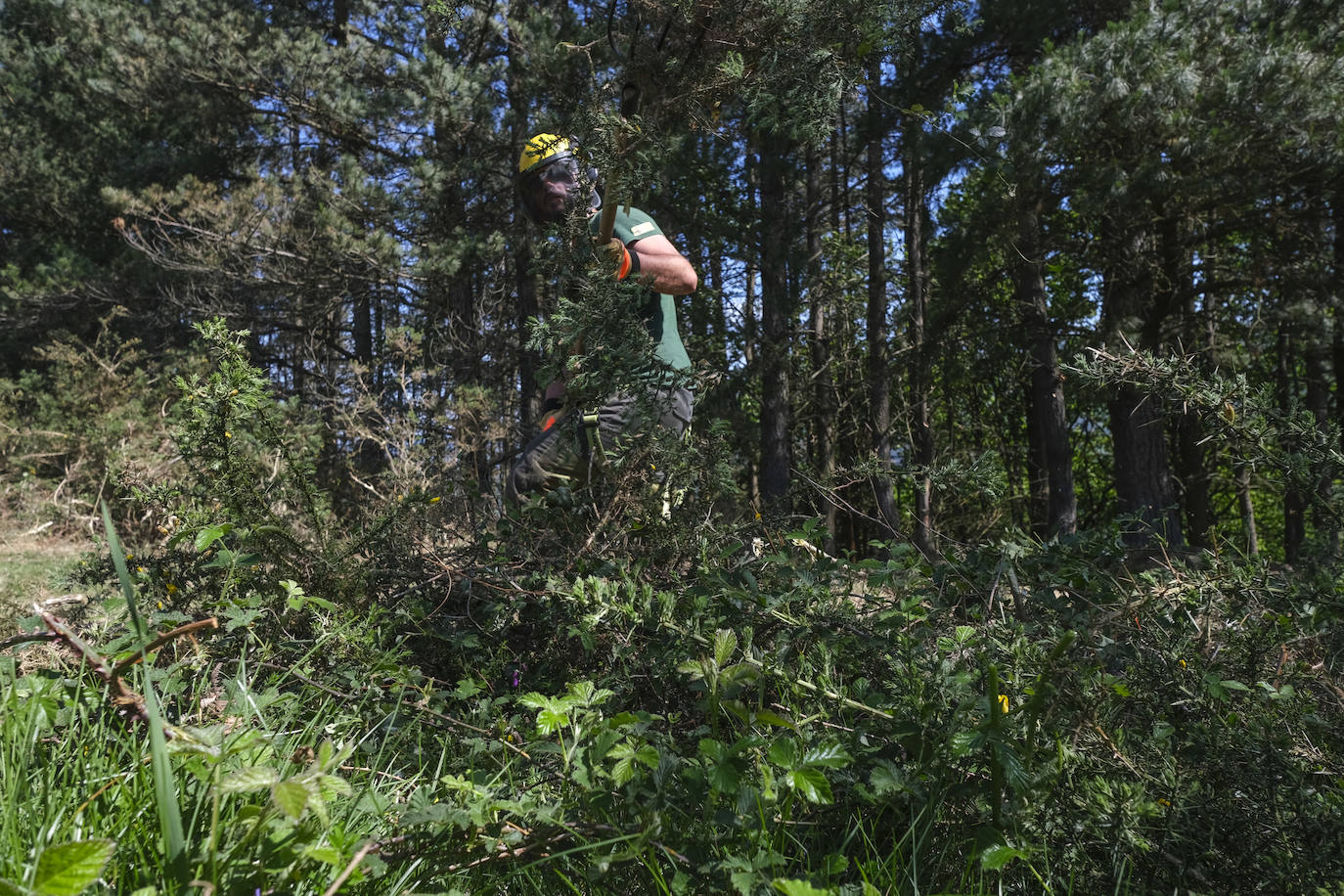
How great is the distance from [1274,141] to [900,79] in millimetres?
3206

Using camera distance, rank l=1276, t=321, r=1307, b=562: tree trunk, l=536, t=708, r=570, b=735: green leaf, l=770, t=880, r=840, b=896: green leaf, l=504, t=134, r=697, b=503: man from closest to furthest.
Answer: l=770, t=880, r=840, b=896: green leaf
l=536, t=708, r=570, b=735: green leaf
l=504, t=134, r=697, b=503: man
l=1276, t=321, r=1307, b=562: tree trunk

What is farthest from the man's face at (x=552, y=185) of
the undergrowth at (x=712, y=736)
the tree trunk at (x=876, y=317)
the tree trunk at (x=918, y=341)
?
the tree trunk at (x=876, y=317)

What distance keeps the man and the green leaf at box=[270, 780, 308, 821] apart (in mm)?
1556

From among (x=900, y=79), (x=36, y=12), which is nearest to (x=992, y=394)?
(x=900, y=79)

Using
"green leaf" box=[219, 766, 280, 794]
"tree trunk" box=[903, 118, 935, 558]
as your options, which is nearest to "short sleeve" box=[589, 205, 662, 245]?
"green leaf" box=[219, 766, 280, 794]

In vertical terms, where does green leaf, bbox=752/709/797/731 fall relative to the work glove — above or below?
below

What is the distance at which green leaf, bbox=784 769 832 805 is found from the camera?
47.6 inches

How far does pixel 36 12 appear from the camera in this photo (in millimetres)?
12766

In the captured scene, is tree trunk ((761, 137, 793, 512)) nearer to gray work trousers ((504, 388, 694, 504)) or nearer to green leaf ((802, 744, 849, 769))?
gray work trousers ((504, 388, 694, 504))

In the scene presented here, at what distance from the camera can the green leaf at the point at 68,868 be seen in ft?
2.88

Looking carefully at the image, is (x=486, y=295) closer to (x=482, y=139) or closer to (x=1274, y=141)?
(x=482, y=139)

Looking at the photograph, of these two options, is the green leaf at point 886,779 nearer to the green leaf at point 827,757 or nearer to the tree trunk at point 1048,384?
the green leaf at point 827,757

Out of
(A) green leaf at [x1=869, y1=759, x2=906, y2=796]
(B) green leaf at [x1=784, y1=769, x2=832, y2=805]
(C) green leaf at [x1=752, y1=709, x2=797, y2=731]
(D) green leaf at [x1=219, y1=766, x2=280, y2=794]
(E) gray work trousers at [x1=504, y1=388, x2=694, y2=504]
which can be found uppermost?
(E) gray work trousers at [x1=504, y1=388, x2=694, y2=504]

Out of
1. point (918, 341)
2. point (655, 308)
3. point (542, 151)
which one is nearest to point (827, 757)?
point (655, 308)
